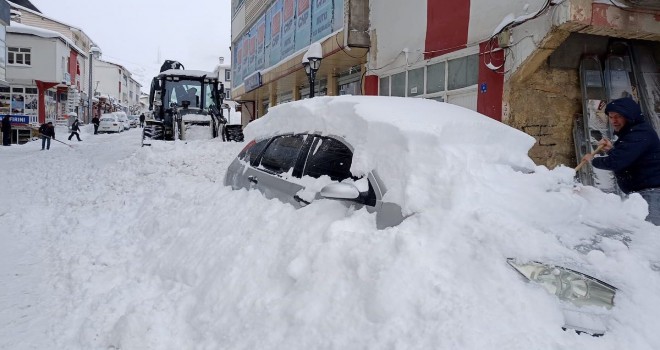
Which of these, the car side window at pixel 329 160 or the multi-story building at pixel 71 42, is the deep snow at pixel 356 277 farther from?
the multi-story building at pixel 71 42

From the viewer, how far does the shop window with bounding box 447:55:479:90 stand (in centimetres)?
946

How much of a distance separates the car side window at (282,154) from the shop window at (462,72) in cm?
586

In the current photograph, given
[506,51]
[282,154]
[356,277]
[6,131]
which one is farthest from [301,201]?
[6,131]

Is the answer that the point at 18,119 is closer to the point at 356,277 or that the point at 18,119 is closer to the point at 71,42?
the point at 71,42

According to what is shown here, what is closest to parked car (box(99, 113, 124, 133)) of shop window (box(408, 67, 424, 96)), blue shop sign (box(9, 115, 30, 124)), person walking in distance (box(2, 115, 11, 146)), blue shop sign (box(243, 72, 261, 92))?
blue shop sign (box(9, 115, 30, 124))

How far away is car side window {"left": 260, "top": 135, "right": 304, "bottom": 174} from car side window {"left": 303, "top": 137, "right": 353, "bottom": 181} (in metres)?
0.31

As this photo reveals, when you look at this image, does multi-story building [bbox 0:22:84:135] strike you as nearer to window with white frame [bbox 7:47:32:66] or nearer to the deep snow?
window with white frame [bbox 7:47:32:66]

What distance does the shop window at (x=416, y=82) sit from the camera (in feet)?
36.7

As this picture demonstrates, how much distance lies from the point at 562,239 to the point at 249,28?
78.9 ft

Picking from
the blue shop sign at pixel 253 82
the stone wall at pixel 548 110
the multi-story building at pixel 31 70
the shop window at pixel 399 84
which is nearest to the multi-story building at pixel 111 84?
the multi-story building at pixel 31 70

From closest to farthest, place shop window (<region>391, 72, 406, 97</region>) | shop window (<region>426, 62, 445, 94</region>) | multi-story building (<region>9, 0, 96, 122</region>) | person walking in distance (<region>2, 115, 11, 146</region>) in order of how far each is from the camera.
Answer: shop window (<region>426, 62, 445, 94</region>) → shop window (<region>391, 72, 406, 97</region>) → person walking in distance (<region>2, 115, 11, 146</region>) → multi-story building (<region>9, 0, 96, 122</region>)

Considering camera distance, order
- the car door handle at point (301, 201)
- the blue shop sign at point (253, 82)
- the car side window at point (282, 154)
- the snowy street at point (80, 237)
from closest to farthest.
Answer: the snowy street at point (80, 237)
the car door handle at point (301, 201)
the car side window at point (282, 154)
the blue shop sign at point (253, 82)

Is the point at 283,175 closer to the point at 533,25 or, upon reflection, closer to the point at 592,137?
the point at 533,25

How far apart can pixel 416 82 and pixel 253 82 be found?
43.1ft
